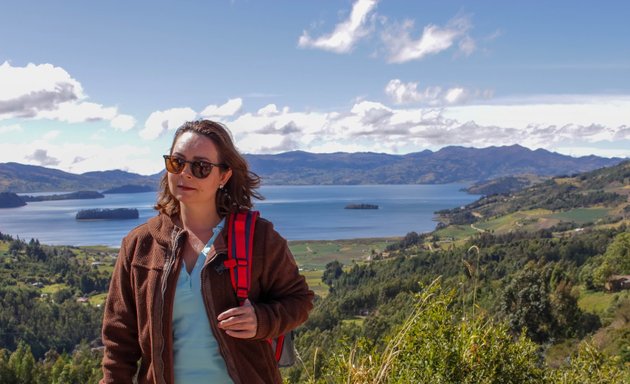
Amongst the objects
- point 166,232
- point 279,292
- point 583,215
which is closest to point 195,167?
point 166,232

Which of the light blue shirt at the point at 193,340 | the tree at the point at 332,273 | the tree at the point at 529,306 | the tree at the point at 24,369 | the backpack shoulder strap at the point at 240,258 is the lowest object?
the tree at the point at 332,273

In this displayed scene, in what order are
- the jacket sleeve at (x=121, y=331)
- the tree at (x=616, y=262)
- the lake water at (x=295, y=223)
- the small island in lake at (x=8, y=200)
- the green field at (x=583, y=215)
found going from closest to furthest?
the jacket sleeve at (x=121, y=331) → the tree at (x=616, y=262) → the green field at (x=583, y=215) → the lake water at (x=295, y=223) → the small island in lake at (x=8, y=200)

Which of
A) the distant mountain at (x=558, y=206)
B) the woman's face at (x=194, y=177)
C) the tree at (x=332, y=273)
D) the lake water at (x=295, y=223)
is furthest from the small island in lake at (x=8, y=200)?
the woman's face at (x=194, y=177)

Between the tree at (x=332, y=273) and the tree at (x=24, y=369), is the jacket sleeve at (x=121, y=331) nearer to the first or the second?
the tree at (x=24, y=369)

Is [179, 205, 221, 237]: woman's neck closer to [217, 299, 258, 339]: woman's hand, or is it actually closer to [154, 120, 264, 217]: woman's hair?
[154, 120, 264, 217]: woman's hair

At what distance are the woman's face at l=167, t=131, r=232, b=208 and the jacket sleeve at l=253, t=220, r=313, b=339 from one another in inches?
8.7

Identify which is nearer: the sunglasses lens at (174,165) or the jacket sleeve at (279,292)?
the jacket sleeve at (279,292)

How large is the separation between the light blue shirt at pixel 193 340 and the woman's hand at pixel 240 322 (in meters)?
0.09

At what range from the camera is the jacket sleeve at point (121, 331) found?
1794 mm

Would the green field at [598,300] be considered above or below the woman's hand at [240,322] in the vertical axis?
below

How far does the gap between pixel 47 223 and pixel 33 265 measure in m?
59.2

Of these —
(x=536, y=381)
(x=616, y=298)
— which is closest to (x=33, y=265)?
(x=616, y=298)

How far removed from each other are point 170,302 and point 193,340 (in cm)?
14

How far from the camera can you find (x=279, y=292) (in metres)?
1.81
